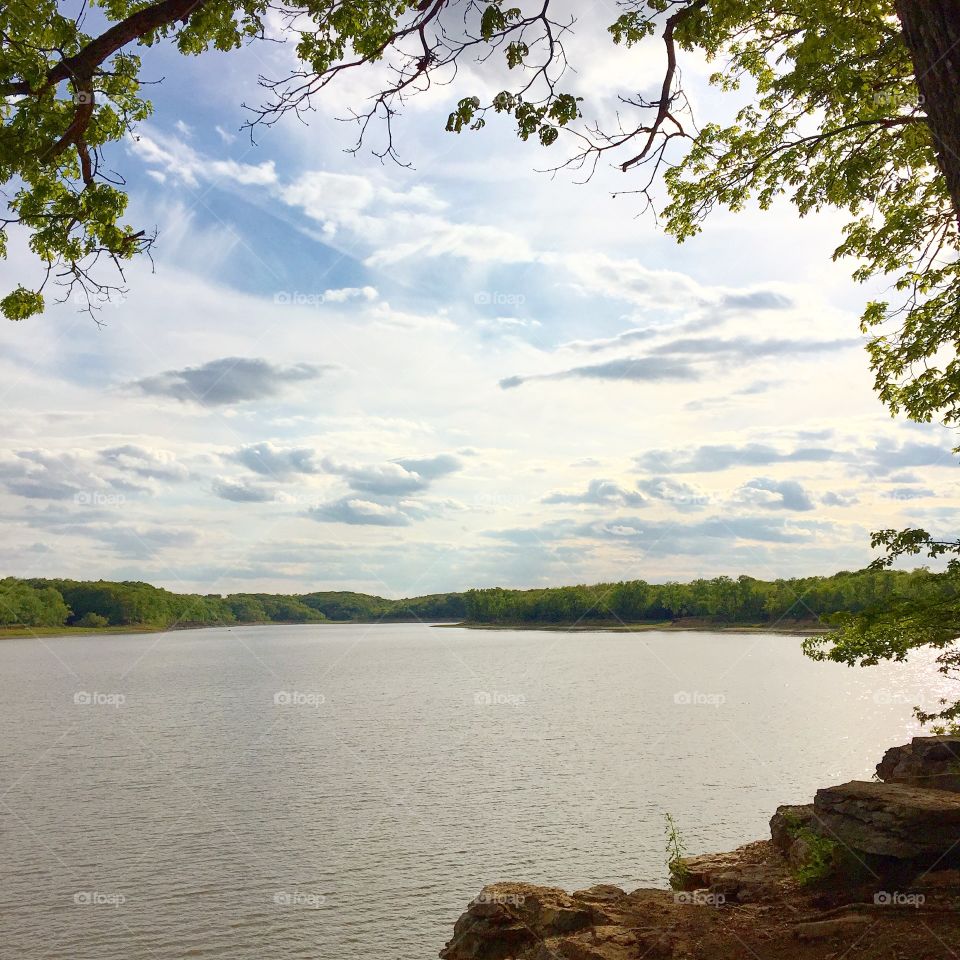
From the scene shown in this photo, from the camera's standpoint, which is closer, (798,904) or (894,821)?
(894,821)

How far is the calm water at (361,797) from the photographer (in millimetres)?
18625

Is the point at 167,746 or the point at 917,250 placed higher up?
the point at 917,250

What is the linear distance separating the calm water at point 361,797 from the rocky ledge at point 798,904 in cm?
275

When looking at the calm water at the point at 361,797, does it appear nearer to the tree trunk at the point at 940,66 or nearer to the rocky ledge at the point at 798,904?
the rocky ledge at the point at 798,904

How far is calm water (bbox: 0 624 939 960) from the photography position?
18.6m

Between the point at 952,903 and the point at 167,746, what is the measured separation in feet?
126

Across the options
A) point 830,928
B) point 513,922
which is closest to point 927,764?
point 830,928

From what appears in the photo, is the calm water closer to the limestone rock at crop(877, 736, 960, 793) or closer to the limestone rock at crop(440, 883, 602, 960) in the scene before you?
the limestone rock at crop(440, 883, 602, 960)

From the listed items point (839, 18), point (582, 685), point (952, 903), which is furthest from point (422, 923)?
point (582, 685)

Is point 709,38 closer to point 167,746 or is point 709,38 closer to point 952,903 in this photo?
point 952,903

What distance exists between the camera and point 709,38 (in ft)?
37.4

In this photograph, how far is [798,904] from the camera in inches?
539

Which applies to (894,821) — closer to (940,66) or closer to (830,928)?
(830,928)

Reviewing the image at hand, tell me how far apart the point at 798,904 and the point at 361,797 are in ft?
62.6
